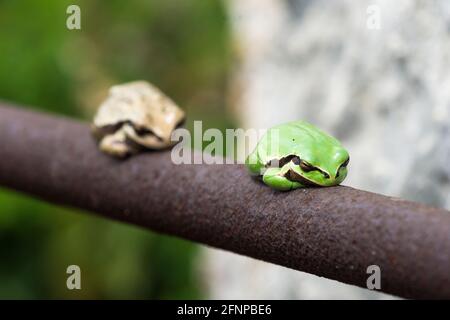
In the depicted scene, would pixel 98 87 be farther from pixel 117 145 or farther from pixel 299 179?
pixel 299 179

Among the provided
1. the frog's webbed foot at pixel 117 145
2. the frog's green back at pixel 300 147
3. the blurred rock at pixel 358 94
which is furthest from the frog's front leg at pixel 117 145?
the blurred rock at pixel 358 94

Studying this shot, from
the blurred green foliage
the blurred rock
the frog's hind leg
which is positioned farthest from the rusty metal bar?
the blurred green foliage

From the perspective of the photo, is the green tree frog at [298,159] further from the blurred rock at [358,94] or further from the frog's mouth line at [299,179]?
the blurred rock at [358,94]

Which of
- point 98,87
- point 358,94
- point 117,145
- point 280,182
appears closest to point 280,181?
point 280,182

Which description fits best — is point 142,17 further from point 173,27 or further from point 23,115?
point 23,115

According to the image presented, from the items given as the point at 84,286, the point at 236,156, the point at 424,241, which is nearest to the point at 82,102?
the point at 84,286

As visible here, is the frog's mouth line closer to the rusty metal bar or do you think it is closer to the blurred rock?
the rusty metal bar
